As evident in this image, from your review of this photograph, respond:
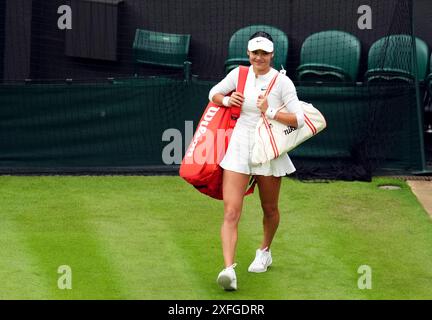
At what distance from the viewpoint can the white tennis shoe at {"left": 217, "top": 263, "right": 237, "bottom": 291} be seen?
8898 millimetres

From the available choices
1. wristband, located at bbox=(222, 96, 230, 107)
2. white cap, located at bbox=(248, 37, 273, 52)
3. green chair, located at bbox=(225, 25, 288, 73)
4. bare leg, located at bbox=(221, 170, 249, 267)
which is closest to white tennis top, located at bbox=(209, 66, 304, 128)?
wristband, located at bbox=(222, 96, 230, 107)

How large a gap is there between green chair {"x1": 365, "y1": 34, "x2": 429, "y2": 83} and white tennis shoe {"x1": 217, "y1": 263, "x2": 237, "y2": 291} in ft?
18.2

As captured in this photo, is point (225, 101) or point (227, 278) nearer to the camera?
point (227, 278)

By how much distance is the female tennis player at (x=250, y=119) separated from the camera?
9102mm

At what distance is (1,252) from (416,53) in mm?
6403

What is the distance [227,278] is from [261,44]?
6.05ft

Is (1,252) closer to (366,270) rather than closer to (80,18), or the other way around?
(366,270)

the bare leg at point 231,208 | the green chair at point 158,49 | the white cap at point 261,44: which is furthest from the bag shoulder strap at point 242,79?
the green chair at point 158,49

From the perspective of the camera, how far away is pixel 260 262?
384 inches

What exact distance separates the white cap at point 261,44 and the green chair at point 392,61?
199 inches

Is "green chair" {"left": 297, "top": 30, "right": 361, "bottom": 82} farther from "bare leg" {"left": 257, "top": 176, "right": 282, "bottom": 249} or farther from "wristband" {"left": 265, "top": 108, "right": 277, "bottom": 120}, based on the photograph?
"wristband" {"left": 265, "top": 108, "right": 277, "bottom": 120}

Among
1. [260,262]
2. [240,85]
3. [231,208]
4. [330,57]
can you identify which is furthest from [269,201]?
[330,57]

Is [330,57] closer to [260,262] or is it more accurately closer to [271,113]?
[260,262]

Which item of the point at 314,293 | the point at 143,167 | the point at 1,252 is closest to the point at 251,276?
the point at 314,293
